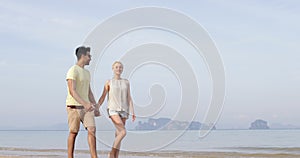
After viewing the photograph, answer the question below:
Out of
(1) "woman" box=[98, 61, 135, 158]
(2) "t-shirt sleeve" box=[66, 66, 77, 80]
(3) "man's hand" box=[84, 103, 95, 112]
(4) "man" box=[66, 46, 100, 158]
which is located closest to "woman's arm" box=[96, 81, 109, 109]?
(1) "woman" box=[98, 61, 135, 158]

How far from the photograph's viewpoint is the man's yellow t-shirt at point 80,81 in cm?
662

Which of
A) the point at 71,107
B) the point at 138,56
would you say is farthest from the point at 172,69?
the point at 71,107

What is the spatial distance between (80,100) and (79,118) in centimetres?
34

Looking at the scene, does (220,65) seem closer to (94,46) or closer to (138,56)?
(138,56)

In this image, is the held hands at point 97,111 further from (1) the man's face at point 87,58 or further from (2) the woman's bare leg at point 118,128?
(1) the man's face at point 87,58

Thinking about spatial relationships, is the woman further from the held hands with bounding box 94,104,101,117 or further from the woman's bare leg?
the held hands with bounding box 94,104,101,117

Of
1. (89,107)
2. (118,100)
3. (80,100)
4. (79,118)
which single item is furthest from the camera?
(118,100)

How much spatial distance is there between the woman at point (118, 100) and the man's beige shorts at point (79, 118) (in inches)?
18.7

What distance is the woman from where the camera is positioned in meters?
7.15

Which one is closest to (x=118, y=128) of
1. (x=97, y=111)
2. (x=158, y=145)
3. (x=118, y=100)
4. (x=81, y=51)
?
(x=118, y=100)

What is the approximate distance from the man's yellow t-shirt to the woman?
49 centimetres

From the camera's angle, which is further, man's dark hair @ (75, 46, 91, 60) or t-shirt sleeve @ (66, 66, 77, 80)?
man's dark hair @ (75, 46, 91, 60)

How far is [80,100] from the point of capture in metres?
6.51

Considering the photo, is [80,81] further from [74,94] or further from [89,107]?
[89,107]
